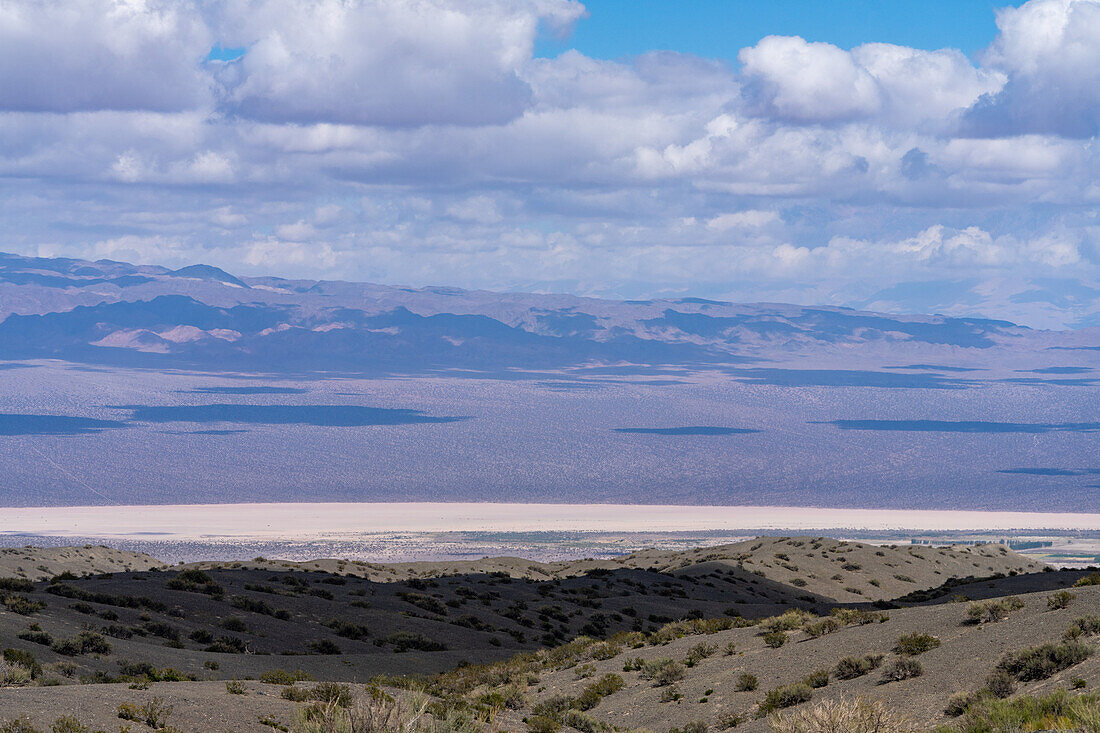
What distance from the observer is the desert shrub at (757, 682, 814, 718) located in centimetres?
1977

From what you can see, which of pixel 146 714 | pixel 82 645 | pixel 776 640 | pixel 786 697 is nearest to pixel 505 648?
pixel 776 640

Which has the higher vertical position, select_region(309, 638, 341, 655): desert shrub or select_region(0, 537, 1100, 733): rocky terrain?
select_region(0, 537, 1100, 733): rocky terrain

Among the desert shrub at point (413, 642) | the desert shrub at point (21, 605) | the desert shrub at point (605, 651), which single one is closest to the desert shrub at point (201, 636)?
the desert shrub at point (21, 605)

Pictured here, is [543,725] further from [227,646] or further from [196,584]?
[196,584]

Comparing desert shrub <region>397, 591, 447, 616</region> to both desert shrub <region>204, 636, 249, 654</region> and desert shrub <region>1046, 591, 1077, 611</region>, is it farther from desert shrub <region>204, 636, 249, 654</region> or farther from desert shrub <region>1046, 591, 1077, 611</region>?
desert shrub <region>1046, 591, 1077, 611</region>

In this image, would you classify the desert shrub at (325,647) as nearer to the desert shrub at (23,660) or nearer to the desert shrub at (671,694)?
the desert shrub at (23,660)

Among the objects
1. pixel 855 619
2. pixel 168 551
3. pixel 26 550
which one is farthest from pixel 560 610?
pixel 168 551

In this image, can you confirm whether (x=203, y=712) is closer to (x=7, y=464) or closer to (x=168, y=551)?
(x=168, y=551)

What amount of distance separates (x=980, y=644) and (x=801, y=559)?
43716 mm

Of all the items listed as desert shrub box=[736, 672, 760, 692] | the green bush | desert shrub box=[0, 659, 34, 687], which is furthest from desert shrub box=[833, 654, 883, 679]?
desert shrub box=[0, 659, 34, 687]

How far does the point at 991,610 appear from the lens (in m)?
22.4

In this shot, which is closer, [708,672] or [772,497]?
[708,672]

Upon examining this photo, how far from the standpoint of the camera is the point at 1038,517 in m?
144

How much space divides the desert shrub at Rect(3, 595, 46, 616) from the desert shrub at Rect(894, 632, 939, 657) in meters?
21.9
